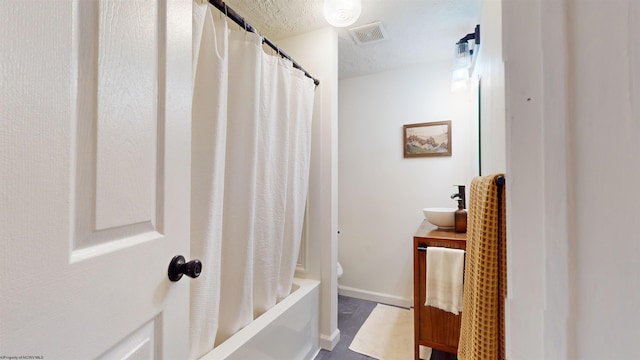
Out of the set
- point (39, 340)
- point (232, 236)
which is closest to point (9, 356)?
point (39, 340)

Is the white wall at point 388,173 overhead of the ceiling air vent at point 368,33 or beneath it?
beneath

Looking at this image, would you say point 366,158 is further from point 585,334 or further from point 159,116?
point 585,334

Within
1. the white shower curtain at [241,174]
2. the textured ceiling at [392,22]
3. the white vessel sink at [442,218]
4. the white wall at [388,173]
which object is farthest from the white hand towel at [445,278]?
the textured ceiling at [392,22]

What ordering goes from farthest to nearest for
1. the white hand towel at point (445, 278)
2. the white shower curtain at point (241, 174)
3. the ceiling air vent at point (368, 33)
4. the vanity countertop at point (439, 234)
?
1. the ceiling air vent at point (368, 33)
2. the vanity countertop at point (439, 234)
3. the white hand towel at point (445, 278)
4. the white shower curtain at point (241, 174)

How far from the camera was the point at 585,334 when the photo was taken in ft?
0.63

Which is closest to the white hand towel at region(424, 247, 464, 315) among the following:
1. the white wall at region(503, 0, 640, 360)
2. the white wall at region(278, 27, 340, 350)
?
the white wall at region(278, 27, 340, 350)

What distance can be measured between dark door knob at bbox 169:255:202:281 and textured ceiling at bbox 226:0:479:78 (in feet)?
4.79

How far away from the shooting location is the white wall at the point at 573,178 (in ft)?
0.59

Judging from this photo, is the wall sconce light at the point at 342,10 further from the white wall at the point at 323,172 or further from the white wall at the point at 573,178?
the white wall at the point at 573,178

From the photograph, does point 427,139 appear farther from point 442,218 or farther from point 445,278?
point 445,278

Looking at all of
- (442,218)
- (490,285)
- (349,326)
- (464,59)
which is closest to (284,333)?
(349,326)

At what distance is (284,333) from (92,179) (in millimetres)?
1196

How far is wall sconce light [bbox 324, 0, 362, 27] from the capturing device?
140cm

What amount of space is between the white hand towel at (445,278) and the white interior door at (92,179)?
1.22 m
